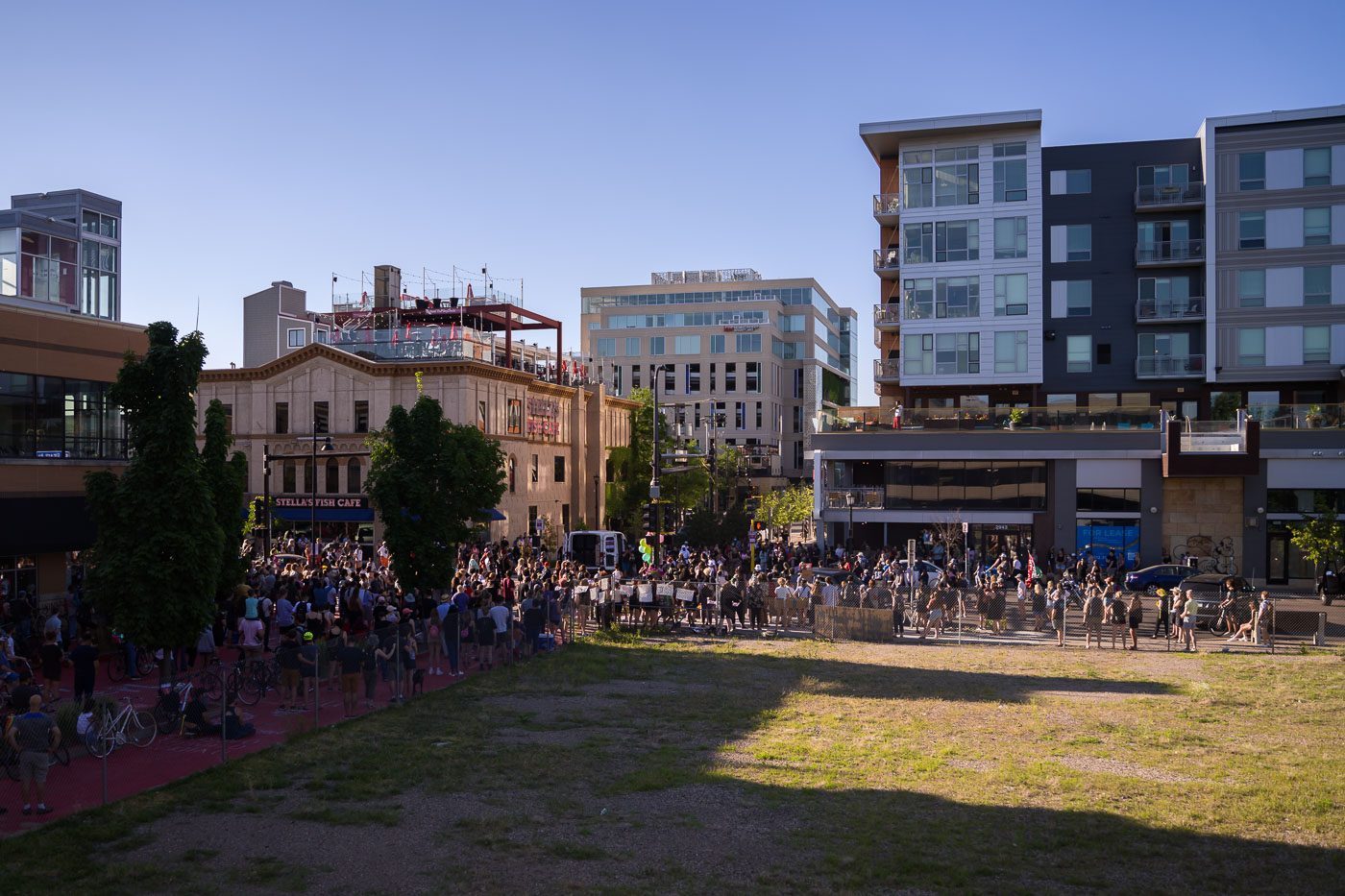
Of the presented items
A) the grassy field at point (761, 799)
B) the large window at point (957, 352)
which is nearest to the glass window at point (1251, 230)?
the large window at point (957, 352)

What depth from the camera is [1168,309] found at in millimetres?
53344

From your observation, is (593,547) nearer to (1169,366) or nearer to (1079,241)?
(1079,241)

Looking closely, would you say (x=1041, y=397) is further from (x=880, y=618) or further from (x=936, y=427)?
(x=880, y=618)

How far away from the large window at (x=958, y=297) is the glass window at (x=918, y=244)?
4.94ft

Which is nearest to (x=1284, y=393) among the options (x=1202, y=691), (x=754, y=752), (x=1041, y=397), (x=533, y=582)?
(x=1041, y=397)

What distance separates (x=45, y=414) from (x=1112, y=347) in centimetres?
4864

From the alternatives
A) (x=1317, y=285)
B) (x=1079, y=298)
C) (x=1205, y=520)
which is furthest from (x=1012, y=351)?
(x=1317, y=285)

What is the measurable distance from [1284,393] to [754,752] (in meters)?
A: 47.7

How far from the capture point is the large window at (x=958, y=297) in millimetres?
55156

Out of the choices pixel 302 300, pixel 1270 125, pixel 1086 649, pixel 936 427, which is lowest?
pixel 1086 649

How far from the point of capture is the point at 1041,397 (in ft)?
182

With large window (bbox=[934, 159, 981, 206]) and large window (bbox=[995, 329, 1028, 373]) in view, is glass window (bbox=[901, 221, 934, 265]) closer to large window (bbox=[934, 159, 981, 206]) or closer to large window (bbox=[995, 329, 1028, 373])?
large window (bbox=[934, 159, 981, 206])

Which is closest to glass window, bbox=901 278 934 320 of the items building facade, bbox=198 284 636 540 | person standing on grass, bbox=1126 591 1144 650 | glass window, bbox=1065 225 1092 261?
glass window, bbox=1065 225 1092 261

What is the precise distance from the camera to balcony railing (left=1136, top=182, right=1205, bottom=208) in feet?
172
